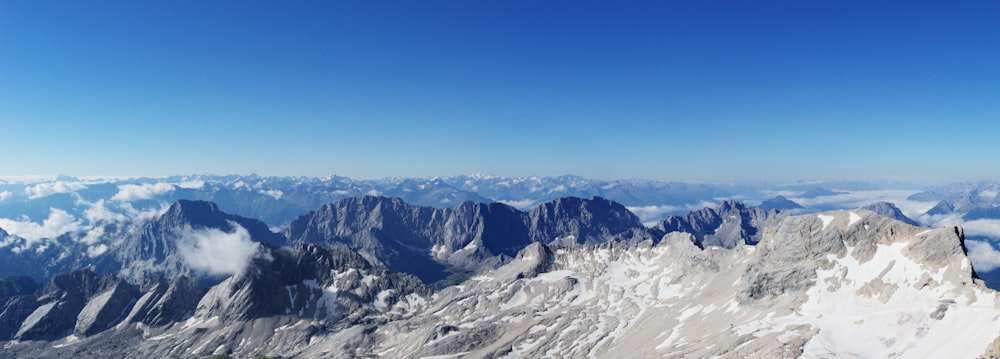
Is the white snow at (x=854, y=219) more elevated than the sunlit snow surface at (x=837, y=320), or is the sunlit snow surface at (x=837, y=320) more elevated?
the white snow at (x=854, y=219)

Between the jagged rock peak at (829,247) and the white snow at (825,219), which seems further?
the white snow at (825,219)

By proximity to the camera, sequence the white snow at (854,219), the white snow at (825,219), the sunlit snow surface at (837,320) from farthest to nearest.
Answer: the white snow at (825,219) → the white snow at (854,219) → the sunlit snow surface at (837,320)

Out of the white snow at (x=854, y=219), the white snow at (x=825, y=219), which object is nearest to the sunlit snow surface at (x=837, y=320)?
the white snow at (x=854, y=219)

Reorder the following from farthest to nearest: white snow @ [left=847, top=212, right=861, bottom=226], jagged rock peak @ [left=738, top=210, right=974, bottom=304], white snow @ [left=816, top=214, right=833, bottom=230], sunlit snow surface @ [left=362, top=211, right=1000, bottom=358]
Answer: white snow @ [left=816, top=214, right=833, bottom=230] < white snow @ [left=847, top=212, right=861, bottom=226] < jagged rock peak @ [left=738, top=210, right=974, bottom=304] < sunlit snow surface @ [left=362, top=211, right=1000, bottom=358]

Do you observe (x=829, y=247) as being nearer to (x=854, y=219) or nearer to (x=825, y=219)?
(x=854, y=219)

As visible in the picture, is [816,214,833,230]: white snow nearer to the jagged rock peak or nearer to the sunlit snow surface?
the jagged rock peak

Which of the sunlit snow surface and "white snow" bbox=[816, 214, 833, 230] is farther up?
"white snow" bbox=[816, 214, 833, 230]

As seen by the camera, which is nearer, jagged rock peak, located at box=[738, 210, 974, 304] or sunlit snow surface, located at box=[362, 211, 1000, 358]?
sunlit snow surface, located at box=[362, 211, 1000, 358]

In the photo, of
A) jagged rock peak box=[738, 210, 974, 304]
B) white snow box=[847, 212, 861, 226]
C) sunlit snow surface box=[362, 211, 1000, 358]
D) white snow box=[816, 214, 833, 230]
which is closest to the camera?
sunlit snow surface box=[362, 211, 1000, 358]

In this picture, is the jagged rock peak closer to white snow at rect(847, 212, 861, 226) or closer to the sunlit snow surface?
white snow at rect(847, 212, 861, 226)

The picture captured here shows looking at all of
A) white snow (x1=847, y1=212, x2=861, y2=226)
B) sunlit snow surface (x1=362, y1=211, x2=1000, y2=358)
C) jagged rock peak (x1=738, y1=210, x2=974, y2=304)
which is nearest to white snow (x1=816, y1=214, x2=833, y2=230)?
jagged rock peak (x1=738, y1=210, x2=974, y2=304)

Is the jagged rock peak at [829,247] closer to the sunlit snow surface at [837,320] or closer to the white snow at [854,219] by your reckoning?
the white snow at [854,219]

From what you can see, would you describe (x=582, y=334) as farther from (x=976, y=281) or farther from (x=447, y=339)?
(x=976, y=281)
